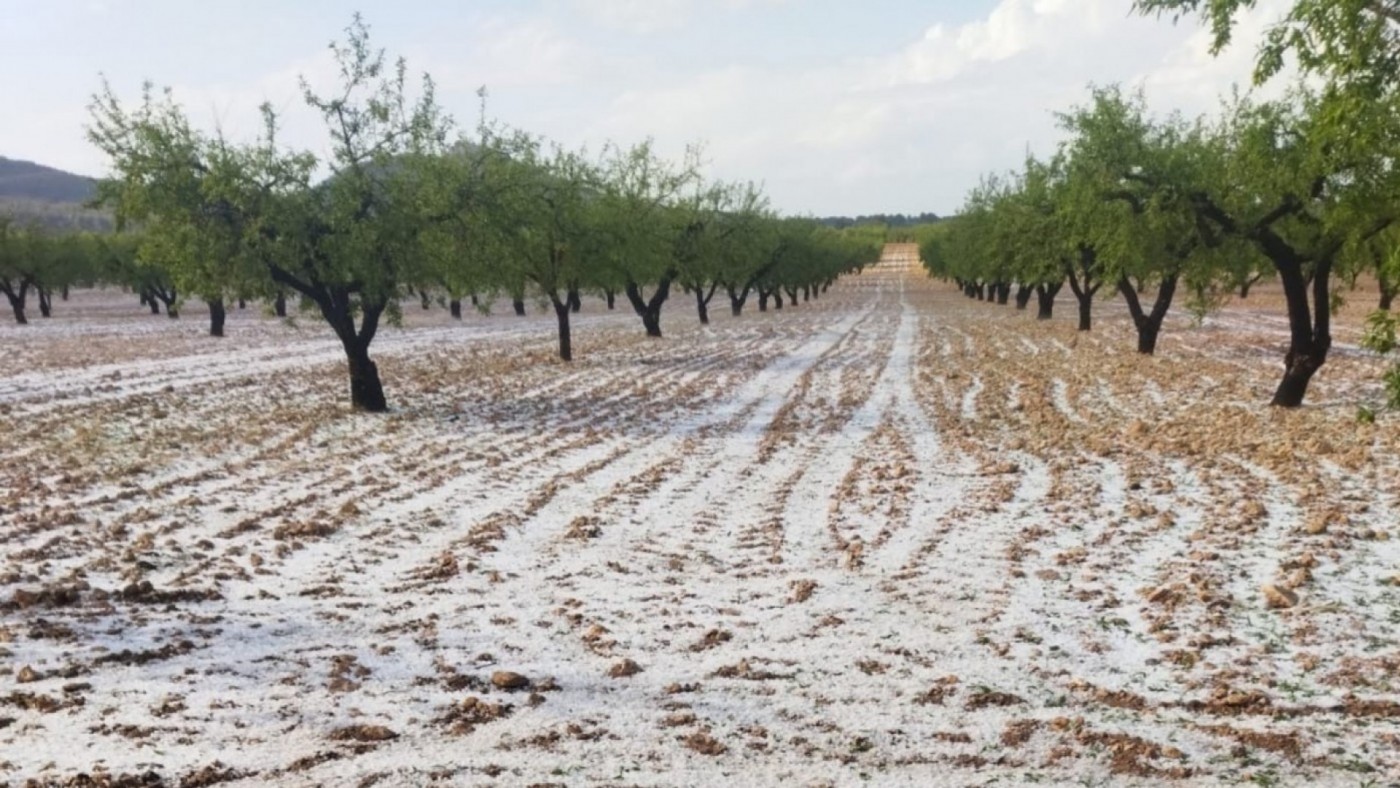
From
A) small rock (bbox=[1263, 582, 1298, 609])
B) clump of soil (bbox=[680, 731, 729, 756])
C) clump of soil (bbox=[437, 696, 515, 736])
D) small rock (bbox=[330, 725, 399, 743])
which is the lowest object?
clump of soil (bbox=[680, 731, 729, 756])

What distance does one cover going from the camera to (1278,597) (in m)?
7.32

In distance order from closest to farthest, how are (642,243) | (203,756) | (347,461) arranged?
(203,756) < (347,461) < (642,243)

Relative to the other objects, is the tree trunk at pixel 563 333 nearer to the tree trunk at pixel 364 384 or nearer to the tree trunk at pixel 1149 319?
the tree trunk at pixel 364 384

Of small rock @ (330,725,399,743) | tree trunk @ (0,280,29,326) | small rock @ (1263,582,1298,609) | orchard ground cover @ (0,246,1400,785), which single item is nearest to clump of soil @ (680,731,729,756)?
orchard ground cover @ (0,246,1400,785)

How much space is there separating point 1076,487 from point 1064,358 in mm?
19263

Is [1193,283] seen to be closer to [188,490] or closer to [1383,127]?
[1383,127]

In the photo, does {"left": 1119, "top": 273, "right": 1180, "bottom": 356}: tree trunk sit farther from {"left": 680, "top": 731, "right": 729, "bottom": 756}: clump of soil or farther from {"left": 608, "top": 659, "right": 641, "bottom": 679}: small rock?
{"left": 680, "top": 731, "right": 729, "bottom": 756}: clump of soil

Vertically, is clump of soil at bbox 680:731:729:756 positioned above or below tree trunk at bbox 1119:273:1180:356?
below

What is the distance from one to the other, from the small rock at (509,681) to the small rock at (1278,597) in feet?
17.6

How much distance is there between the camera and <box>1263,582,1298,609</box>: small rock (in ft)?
23.9

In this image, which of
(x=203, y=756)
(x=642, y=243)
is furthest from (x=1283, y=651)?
(x=642, y=243)

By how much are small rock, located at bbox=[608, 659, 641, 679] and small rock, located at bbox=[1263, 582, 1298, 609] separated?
15.3 feet

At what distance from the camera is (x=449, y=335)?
46812 millimetres

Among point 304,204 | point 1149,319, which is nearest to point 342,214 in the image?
point 304,204
